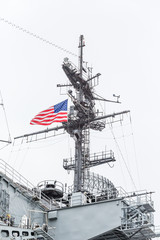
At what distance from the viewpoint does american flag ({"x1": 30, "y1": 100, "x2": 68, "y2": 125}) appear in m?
29.2

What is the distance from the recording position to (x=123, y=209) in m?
24.7

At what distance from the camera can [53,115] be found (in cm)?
2975

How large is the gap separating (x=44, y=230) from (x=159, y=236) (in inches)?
263

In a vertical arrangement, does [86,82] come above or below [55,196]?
above

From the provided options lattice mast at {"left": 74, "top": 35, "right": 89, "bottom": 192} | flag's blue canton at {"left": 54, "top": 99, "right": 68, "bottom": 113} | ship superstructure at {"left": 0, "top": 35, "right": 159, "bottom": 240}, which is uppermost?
flag's blue canton at {"left": 54, "top": 99, "right": 68, "bottom": 113}

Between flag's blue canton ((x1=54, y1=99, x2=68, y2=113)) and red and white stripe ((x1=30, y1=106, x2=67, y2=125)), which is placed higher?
flag's blue canton ((x1=54, y1=99, x2=68, y2=113))

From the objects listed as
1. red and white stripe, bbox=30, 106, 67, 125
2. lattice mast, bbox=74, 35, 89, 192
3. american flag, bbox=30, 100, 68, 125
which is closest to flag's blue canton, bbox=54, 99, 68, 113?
american flag, bbox=30, 100, 68, 125

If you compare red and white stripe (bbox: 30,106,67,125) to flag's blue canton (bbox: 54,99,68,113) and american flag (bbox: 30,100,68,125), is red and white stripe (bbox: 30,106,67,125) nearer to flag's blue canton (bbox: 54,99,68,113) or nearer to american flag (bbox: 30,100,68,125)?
american flag (bbox: 30,100,68,125)

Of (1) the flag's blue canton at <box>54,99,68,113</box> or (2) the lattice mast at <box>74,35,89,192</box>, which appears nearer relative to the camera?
(1) the flag's blue canton at <box>54,99,68,113</box>

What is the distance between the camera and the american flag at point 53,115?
Answer: 2925 cm

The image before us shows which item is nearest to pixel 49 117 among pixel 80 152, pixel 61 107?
pixel 61 107

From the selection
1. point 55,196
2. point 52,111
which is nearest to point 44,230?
point 55,196

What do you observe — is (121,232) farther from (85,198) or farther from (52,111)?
(52,111)

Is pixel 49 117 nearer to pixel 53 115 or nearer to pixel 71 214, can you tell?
pixel 53 115
